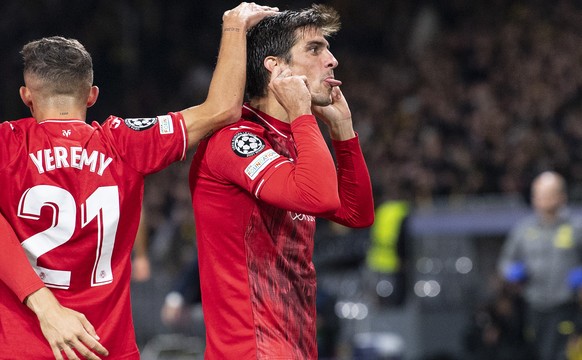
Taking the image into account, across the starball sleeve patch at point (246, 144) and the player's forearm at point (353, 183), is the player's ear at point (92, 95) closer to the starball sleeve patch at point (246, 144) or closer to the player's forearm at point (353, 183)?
the starball sleeve patch at point (246, 144)

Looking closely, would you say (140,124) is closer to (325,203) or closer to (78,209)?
(78,209)

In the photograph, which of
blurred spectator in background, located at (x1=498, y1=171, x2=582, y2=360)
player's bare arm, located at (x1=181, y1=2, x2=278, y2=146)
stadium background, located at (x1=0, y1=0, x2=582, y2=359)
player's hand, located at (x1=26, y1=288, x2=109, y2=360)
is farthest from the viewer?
stadium background, located at (x1=0, y1=0, x2=582, y2=359)

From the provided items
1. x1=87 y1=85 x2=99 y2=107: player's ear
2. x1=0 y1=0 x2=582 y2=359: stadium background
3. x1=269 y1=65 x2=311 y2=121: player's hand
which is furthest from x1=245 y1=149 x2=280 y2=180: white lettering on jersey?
x1=0 y1=0 x2=582 y2=359: stadium background

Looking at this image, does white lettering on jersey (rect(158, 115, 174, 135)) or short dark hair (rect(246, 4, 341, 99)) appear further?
short dark hair (rect(246, 4, 341, 99))

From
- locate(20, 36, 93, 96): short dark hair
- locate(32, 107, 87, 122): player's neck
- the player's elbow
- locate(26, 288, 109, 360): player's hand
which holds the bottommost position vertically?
locate(26, 288, 109, 360): player's hand

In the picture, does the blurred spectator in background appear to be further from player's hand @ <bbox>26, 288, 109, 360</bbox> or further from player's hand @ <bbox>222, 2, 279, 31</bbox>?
player's hand @ <bbox>26, 288, 109, 360</bbox>

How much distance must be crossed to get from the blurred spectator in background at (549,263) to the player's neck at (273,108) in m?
4.88

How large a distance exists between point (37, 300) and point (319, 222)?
698cm

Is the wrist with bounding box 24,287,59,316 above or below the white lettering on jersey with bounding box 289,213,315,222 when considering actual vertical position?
below

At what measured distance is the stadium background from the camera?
402 inches

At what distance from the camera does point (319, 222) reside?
10203 millimetres

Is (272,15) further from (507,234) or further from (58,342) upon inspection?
(507,234)

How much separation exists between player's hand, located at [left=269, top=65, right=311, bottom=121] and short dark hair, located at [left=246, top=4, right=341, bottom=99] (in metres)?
0.18

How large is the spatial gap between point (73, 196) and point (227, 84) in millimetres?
672
